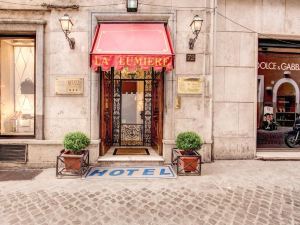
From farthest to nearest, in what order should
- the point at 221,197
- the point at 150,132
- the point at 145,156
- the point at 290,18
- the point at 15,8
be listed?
the point at 150,132 < the point at 290,18 < the point at 145,156 < the point at 15,8 < the point at 221,197

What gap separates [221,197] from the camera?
4930 millimetres

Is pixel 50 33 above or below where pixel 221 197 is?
above

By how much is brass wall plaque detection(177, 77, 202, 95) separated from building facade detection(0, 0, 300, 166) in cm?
3

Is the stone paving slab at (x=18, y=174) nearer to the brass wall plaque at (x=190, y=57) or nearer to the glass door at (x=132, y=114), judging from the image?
the glass door at (x=132, y=114)

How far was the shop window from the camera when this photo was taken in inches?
307

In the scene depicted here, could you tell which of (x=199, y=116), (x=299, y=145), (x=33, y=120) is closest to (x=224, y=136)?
(x=199, y=116)

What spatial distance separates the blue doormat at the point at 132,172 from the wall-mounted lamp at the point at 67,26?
12.8 feet

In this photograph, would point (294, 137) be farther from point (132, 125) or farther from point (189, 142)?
point (132, 125)

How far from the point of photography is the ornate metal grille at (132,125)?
31.3 ft

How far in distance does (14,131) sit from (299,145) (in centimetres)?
1045

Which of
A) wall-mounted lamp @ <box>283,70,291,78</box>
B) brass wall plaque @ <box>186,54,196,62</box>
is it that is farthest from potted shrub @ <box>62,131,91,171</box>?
wall-mounted lamp @ <box>283,70,291,78</box>

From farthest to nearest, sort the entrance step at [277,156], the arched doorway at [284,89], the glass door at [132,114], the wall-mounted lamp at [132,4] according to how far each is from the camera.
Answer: the glass door at [132,114] → the arched doorway at [284,89] → the entrance step at [277,156] → the wall-mounted lamp at [132,4]

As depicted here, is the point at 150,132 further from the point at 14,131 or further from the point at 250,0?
the point at 250,0

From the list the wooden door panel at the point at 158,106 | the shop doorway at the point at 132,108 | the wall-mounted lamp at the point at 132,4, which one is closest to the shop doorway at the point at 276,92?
the wooden door panel at the point at 158,106
